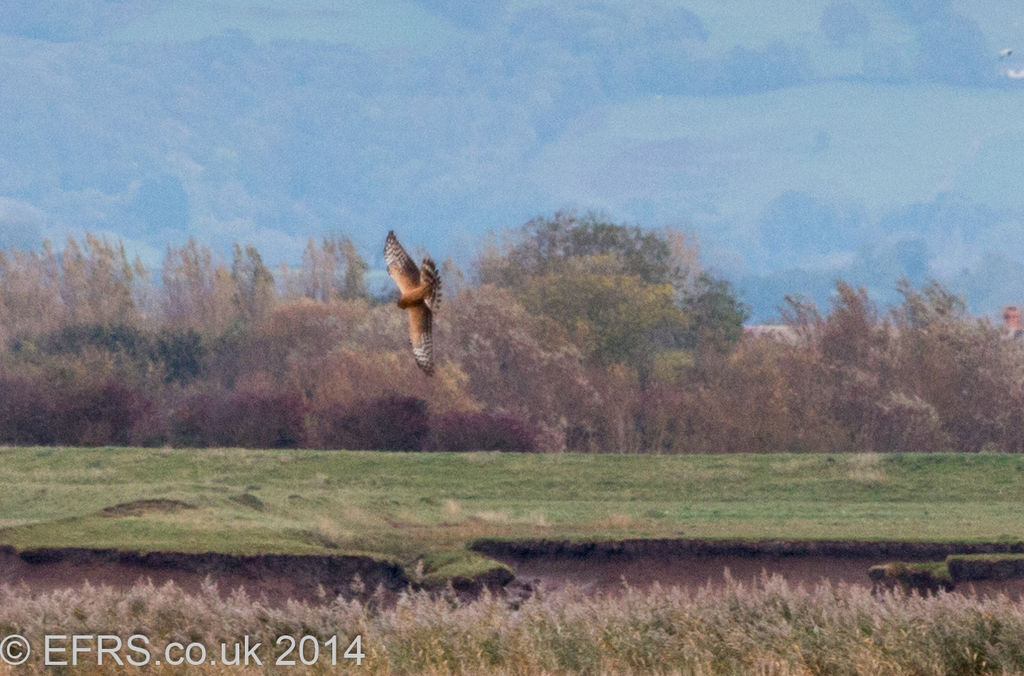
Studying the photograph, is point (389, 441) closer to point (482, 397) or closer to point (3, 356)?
point (482, 397)

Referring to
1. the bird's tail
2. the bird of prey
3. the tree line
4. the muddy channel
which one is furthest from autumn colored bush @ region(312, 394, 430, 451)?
the bird's tail

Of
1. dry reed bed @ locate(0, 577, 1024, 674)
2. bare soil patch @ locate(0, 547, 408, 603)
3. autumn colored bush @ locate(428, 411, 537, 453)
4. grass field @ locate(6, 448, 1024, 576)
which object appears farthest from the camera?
autumn colored bush @ locate(428, 411, 537, 453)

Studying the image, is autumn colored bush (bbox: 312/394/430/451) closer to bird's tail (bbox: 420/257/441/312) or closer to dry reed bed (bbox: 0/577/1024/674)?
dry reed bed (bbox: 0/577/1024/674)

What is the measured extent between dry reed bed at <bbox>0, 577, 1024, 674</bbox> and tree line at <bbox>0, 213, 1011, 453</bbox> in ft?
32.8

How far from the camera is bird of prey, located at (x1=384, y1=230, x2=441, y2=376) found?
6738 millimetres

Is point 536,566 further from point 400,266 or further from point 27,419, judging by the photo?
point 27,419

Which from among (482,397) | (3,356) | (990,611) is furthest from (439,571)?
(3,356)

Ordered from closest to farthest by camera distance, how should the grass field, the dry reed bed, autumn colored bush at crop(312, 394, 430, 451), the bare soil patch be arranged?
the dry reed bed → the bare soil patch → the grass field → autumn colored bush at crop(312, 394, 430, 451)

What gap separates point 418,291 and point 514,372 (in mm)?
20808

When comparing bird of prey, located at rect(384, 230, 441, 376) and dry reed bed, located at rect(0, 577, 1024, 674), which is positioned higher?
bird of prey, located at rect(384, 230, 441, 376)

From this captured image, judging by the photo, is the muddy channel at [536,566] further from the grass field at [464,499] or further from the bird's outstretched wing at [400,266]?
the bird's outstretched wing at [400,266]

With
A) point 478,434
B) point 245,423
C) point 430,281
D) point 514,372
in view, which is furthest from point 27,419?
point 430,281

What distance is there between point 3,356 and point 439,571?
74.3ft

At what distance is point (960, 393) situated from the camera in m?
24.3
